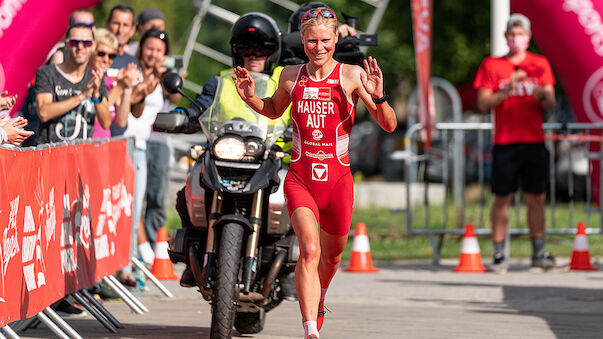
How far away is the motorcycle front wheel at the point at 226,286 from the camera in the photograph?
736 cm

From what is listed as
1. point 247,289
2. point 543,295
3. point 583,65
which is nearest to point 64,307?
point 247,289

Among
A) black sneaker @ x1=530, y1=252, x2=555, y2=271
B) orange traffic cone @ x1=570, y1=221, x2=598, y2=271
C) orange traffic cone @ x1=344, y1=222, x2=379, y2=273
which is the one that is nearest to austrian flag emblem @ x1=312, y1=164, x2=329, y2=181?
orange traffic cone @ x1=344, y1=222, x2=379, y2=273

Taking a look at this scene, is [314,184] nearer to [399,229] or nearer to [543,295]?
[543,295]

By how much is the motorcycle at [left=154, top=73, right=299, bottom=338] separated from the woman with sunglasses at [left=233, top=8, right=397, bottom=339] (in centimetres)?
37

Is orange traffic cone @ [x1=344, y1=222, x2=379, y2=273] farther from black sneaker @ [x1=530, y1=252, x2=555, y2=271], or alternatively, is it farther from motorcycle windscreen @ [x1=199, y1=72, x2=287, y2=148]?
motorcycle windscreen @ [x1=199, y1=72, x2=287, y2=148]

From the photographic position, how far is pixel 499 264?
1325 centimetres

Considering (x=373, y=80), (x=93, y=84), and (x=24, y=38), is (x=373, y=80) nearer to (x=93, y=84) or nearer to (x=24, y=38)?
(x=93, y=84)

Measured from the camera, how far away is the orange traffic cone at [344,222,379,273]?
13.3 m

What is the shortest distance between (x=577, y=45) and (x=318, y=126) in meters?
8.19

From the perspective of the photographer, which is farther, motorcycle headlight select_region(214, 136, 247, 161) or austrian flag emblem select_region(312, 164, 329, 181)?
motorcycle headlight select_region(214, 136, 247, 161)

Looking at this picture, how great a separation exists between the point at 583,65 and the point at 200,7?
7.86 metres

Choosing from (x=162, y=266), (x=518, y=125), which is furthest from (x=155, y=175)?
(x=518, y=125)

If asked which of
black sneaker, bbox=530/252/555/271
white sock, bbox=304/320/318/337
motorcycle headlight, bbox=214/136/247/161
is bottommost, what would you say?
black sneaker, bbox=530/252/555/271

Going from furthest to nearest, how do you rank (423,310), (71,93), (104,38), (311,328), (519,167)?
(519,167), (104,38), (423,310), (71,93), (311,328)
